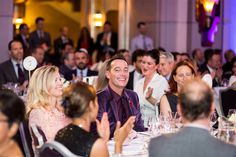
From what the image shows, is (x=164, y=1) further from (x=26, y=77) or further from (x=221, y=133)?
(x=221, y=133)

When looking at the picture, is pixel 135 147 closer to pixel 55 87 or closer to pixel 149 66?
pixel 55 87

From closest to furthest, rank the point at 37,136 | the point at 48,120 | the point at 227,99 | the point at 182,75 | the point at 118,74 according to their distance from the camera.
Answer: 1. the point at 37,136
2. the point at 48,120
3. the point at 118,74
4. the point at 182,75
5. the point at 227,99

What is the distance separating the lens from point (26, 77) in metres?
9.09

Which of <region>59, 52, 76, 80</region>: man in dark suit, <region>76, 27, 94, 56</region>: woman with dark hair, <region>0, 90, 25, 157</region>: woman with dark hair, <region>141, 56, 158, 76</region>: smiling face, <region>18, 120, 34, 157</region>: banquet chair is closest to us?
<region>0, 90, 25, 157</region>: woman with dark hair

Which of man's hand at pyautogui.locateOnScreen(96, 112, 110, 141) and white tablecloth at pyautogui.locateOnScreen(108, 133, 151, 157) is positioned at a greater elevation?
man's hand at pyautogui.locateOnScreen(96, 112, 110, 141)

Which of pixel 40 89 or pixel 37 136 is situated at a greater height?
pixel 40 89

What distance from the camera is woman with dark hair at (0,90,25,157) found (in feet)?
10.6

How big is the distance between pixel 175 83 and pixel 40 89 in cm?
171

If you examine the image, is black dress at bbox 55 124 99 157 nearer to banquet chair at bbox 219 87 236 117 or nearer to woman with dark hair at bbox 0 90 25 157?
woman with dark hair at bbox 0 90 25 157

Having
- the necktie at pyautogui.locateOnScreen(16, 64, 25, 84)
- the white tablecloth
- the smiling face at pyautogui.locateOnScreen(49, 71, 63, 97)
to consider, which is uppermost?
the smiling face at pyautogui.locateOnScreen(49, 71, 63, 97)

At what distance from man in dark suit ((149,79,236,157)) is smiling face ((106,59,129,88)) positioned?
2.43 metres

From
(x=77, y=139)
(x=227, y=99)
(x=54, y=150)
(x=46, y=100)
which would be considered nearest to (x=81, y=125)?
(x=77, y=139)

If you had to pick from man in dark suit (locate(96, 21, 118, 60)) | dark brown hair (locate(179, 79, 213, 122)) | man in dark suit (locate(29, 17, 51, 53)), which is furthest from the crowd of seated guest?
man in dark suit (locate(96, 21, 118, 60))

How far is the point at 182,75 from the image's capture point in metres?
6.20
